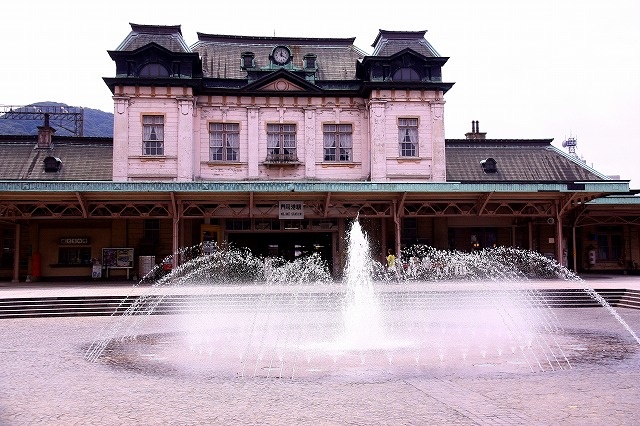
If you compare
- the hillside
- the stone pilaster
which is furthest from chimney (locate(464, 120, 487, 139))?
the hillside

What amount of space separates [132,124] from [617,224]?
26.5 metres

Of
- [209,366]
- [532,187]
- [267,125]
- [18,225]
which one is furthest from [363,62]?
[209,366]

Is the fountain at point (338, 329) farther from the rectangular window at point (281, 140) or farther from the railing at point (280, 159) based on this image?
the rectangular window at point (281, 140)

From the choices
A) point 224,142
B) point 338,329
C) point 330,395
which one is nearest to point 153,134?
point 224,142

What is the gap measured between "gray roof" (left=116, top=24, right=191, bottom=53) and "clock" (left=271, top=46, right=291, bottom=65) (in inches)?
180

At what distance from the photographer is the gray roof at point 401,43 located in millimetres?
30625

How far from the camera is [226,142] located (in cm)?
2984

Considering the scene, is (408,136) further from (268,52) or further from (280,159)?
(268,52)

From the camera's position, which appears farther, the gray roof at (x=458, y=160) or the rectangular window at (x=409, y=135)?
the rectangular window at (x=409, y=135)

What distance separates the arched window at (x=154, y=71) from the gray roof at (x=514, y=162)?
633 inches

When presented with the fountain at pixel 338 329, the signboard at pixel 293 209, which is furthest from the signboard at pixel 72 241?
the signboard at pixel 293 209

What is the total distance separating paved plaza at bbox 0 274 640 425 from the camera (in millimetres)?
6805

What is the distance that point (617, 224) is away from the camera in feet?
102

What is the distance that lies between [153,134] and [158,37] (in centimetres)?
540
